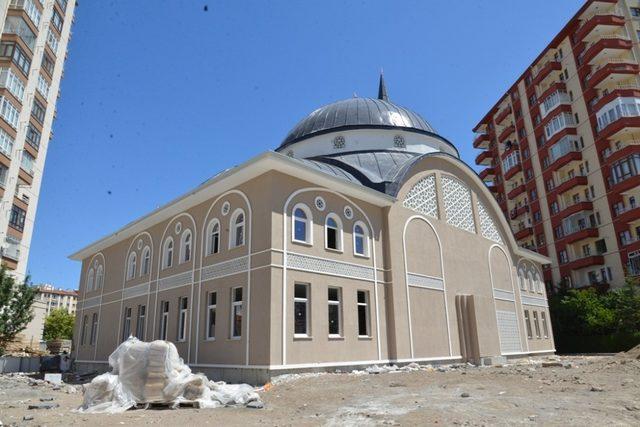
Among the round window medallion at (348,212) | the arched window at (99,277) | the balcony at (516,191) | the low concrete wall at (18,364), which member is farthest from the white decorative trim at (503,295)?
the low concrete wall at (18,364)

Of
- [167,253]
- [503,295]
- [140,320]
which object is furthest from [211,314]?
[503,295]

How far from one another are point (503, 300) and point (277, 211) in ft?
46.0

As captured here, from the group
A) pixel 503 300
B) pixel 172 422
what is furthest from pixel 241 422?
pixel 503 300

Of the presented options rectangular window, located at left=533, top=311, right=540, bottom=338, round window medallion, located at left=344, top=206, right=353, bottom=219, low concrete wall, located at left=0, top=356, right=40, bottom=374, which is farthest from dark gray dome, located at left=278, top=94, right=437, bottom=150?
low concrete wall, located at left=0, top=356, right=40, bottom=374

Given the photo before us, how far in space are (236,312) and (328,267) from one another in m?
3.05

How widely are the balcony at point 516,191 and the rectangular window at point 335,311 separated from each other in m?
→ 32.3

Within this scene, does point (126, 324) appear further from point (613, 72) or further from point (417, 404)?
point (613, 72)

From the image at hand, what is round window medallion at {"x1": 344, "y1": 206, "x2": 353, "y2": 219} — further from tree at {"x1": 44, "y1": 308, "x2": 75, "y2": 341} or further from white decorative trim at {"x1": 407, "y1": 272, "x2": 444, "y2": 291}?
tree at {"x1": 44, "y1": 308, "x2": 75, "y2": 341}

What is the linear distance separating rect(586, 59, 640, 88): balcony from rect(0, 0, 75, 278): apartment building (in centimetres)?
3827

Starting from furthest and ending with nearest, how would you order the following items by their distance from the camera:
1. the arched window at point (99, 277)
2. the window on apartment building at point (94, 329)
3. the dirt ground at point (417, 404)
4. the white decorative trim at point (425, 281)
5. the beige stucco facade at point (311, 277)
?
the arched window at point (99, 277), the window on apartment building at point (94, 329), the white decorative trim at point (425, 281), the beige stucco facade at point (311, 277), the dirt ground at point (417, 404)

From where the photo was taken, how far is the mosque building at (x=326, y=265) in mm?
13258

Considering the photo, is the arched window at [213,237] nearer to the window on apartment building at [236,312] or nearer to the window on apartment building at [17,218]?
the window on apartment building at [236,312]

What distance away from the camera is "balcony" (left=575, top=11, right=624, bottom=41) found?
33344 mm

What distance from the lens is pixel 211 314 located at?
14.9 m
